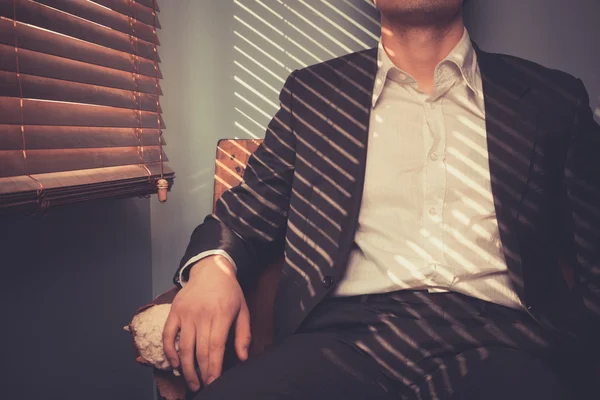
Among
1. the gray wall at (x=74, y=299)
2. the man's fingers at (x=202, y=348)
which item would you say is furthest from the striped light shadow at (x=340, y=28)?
the man's fingers at (x=202, y=348)

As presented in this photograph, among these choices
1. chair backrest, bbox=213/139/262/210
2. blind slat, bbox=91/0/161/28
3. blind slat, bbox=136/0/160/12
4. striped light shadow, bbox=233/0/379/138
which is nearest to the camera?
blind slat, bbox=91/0/161/28

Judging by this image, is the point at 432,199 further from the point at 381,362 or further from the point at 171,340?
the point at 171,340

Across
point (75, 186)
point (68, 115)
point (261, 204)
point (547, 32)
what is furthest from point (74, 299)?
point (547, 32)

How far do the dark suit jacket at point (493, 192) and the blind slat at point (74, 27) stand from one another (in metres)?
0.52

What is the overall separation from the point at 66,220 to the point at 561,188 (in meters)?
A: 1.28

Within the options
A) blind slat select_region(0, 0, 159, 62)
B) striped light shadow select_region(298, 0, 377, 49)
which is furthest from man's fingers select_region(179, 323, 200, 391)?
striped light shadow select_region(298, 0, 377, 49)

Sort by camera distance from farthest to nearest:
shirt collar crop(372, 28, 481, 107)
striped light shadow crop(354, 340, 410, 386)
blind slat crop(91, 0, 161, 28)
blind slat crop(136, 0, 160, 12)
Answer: blind slat crop(136, 0, 160, 12) < blind slat crop(91, 0, 161, 28) < shirt collar crop(372, 28, 481, 107) < striped light shadow crop(354, 340, 410, 386)

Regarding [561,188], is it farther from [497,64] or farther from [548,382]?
[548,382]

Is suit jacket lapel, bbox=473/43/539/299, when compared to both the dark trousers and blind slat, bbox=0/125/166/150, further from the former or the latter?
blind slat, bbox=0/125/166/150

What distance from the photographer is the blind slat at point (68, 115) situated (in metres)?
1.03

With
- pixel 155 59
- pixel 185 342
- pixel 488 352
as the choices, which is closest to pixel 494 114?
pixel 488 352

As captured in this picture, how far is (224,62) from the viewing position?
1701 millimetres

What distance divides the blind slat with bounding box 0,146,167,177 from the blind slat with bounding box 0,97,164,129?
69 mm

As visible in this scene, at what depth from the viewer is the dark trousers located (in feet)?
2.68
